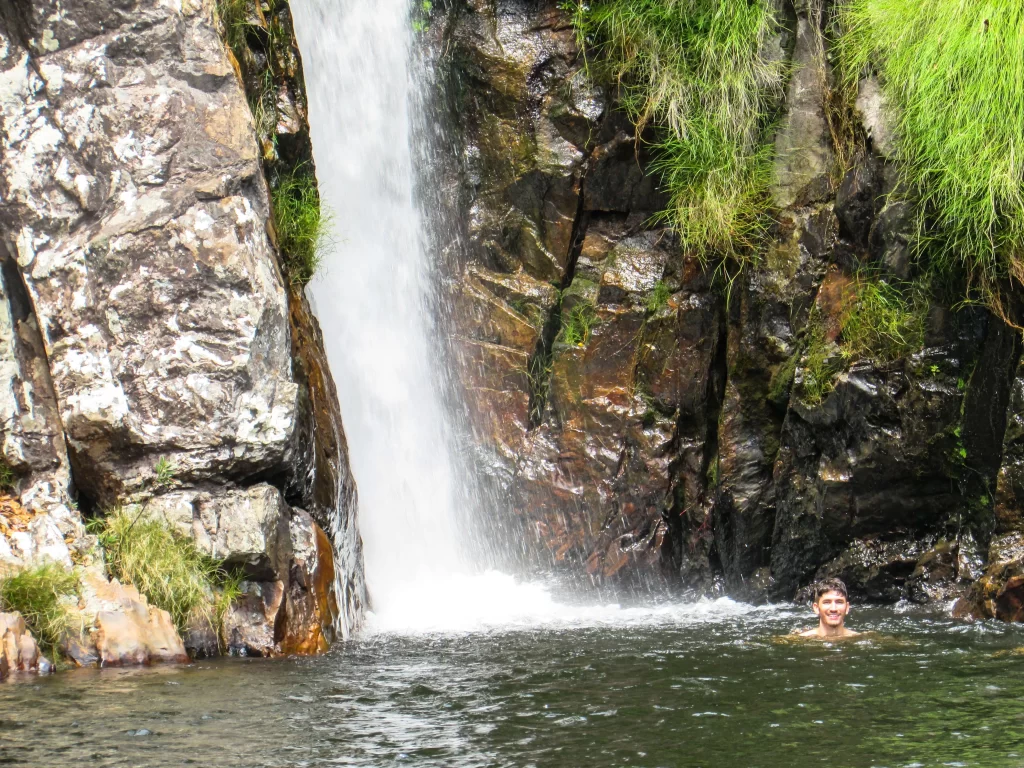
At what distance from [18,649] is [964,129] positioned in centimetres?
736

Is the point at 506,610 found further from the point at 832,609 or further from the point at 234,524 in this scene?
the point at 832,609

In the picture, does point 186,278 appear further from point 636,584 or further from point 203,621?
point 636,584

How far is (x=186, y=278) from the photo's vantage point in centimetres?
682

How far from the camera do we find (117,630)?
19.6 ft

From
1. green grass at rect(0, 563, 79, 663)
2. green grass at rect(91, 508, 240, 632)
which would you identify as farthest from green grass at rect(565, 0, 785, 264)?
green grass at rect(0, 563, 79, 663)

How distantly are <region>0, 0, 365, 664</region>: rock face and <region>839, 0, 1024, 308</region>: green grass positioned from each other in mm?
5070

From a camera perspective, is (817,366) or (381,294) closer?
(817,366)

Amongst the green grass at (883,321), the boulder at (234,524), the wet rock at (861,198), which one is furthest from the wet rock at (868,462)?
the boulder at (234,524)

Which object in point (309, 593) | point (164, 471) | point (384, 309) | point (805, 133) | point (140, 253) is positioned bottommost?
point (309, 593)

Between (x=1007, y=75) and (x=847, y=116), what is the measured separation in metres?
1.46

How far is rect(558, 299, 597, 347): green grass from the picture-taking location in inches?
391

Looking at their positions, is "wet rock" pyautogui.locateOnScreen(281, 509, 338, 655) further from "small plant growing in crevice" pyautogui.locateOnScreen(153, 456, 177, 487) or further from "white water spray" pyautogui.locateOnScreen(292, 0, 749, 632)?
"white water spray" pyautogui.locateOnScreen(292, 0, 749, 632)

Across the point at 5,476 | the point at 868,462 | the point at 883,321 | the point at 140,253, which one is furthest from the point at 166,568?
the point at 883,321

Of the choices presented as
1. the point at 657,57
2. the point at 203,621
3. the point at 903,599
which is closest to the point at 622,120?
the point at 657,57
